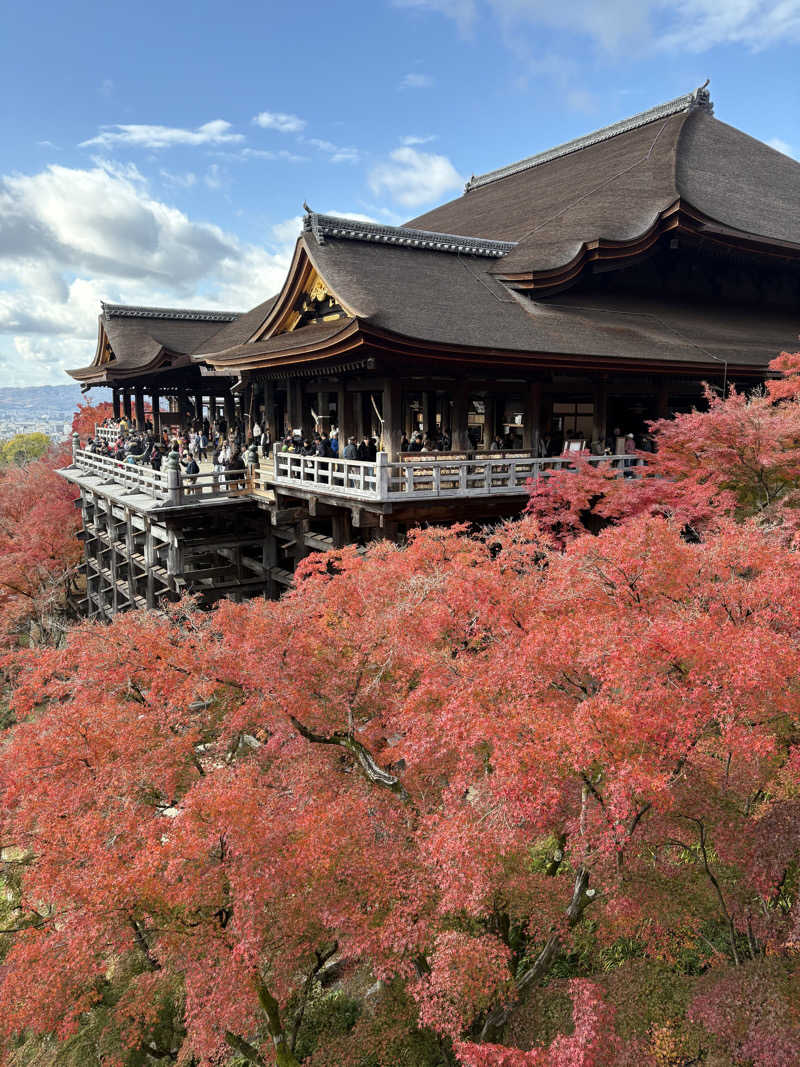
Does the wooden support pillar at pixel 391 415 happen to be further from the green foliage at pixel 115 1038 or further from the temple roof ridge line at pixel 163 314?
the temple roof ridge line at pixel 163 314

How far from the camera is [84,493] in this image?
2722 centimetres

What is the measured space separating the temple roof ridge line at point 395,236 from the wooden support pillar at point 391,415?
14.7 ft

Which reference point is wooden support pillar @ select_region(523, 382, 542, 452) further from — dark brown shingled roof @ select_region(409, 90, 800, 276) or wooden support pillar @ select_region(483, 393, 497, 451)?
dark brown shingled roof @ select_region(409, 90, 800, 276)

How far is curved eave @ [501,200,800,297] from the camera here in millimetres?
16609

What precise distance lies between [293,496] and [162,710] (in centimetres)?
759

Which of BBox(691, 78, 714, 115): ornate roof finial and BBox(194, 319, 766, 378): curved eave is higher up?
BBox(691, 78, 714, 115): ornate roof finial

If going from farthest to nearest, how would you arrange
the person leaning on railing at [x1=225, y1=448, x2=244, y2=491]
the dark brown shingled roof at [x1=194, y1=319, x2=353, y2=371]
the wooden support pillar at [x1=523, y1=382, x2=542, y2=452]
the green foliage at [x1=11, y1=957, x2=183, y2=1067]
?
the person leaning on railing at [x1=225, y1=448, x2=244, y2=491]
the dark brown shingled roof at [x1=194, y1=319, x2=353, y2=371]
the wooden support pillar at [x1=523, y1=382, x2=542, y2=452]
the green foliage at [x1=11, y1=957, x2=183, y2=1067]

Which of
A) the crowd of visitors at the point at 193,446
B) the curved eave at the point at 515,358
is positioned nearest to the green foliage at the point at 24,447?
the crowd of visitors at the point at 193,446

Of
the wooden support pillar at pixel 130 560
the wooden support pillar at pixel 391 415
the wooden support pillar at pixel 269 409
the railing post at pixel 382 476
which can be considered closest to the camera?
the railing post at pixel 382 476

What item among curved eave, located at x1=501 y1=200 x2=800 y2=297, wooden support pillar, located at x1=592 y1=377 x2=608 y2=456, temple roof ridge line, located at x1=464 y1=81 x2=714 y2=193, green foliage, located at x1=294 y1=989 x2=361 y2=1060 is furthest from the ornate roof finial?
green foliage, located at x1=294 y1=989 x2=361 y2=1060

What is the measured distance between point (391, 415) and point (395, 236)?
5868 mm

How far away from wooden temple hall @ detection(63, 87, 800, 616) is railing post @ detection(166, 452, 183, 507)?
0.07 meters

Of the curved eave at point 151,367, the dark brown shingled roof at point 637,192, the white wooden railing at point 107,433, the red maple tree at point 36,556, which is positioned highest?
the dark brown shingled roof at point 637,192

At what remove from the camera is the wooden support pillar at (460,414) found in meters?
14.3
